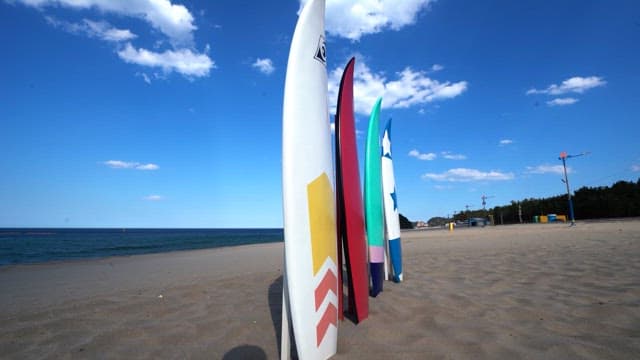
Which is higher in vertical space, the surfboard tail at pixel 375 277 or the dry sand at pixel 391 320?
the surfboard tail at pixel 375 277

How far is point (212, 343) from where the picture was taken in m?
2.70

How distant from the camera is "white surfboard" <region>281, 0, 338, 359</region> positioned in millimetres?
2152

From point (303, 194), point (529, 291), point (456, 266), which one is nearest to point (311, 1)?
point (303, 194)

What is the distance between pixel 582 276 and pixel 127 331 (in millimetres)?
5889

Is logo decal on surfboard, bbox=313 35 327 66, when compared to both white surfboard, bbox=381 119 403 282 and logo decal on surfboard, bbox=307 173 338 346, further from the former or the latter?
white surfboard, bbox=381 119 403 282

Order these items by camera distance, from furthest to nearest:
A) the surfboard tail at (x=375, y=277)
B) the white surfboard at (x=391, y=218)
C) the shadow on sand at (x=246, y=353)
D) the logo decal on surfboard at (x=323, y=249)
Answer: the white surfboard at (x=391, y=218), the surfboard tail at (x=375, y=277), the shadow on sand at (x=246, y=353), the logo decal on surfboard at (x=323, y=249)

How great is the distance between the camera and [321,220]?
2.35 meters

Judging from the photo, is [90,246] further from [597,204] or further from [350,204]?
[597,204]

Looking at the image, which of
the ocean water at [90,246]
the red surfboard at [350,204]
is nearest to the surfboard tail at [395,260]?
the red surfboard at [350,204]

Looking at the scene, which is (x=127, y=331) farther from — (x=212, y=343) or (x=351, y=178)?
(x=351, y=178)

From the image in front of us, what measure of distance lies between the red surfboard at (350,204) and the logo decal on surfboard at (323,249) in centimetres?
43

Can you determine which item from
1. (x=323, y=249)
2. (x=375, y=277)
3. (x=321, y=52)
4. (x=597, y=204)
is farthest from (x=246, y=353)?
(x=597, y=204)

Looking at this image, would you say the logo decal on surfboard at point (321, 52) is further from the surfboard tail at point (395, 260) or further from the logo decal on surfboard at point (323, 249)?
the surfboard tail at point (395, 260)

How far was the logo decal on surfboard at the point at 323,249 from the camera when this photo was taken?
2.27m
